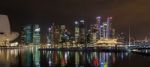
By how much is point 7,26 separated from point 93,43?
9159 cm

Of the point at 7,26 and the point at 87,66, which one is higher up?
the point at 7,26

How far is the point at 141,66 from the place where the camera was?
30750 millimetres

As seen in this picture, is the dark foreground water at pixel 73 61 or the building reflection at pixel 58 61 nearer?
the dark foreground water at pixel 73 61

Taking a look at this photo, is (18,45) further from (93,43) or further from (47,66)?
(47,66)

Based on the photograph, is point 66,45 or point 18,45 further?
point 18,45

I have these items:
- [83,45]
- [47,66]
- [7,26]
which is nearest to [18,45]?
[83,45]

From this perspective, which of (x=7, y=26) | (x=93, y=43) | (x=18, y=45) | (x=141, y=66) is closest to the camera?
(x=141, y=66)

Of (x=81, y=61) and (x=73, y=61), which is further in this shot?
(x=73, y=61)

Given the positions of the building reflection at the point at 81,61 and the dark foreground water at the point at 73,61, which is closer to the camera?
the dark foreground water at the point at 73,61

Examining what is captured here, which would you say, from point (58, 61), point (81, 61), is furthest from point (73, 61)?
point (58, 61)

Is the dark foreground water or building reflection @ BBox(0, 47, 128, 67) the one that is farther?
building reflection @ BBox(0, 47, 128, 67)

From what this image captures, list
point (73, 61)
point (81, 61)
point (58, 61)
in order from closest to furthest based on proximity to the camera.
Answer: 1. point (81, 61)
2. point (58, 61)
3. point (73, 61)

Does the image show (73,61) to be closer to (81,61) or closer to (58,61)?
(81,61)

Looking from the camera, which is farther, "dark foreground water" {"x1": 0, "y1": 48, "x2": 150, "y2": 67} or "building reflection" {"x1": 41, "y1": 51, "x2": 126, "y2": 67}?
"building reflection" {"x1": 41, "y1": 51, "x2": 126, "y2": 67}
